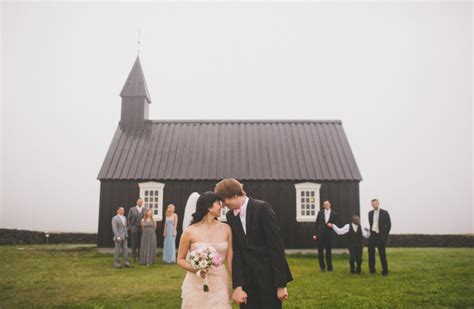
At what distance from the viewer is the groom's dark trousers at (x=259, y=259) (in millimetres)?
4746

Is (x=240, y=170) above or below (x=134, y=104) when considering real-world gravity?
below

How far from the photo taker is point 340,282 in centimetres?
1112

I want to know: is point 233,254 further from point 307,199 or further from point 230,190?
point 307,199

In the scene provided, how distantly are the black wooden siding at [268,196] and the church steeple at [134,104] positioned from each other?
4857 mm

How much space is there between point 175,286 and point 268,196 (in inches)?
433

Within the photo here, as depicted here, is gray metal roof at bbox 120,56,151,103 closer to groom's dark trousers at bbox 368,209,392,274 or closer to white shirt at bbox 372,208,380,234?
white shirt at bbox 372,208,380,234

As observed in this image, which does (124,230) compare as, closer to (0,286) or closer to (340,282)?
(0,286)

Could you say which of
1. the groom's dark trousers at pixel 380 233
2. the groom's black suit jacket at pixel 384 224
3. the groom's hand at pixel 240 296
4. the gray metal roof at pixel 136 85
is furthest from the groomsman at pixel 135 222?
the groom's hand at pixel 240 296

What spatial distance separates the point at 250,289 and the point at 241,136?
19.3 m

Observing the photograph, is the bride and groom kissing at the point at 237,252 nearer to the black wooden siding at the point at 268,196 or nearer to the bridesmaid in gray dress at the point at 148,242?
the bridesmaid in gray dress at the point at 148,242

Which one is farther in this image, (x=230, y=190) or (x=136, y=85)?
(x=136, y=85)

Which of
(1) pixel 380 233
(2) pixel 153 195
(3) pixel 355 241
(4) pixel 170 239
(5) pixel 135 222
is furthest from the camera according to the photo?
(2) pixel 153 195

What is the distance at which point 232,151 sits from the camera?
22.7 meters

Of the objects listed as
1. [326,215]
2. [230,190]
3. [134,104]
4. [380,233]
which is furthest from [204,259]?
[134,104]
